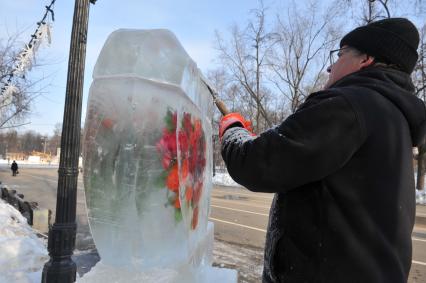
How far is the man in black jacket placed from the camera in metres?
1.23

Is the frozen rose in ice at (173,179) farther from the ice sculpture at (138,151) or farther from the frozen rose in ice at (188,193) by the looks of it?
the frozen rose in ice at (188,193)

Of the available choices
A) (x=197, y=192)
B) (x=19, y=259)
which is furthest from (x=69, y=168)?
(x=19, y=259)

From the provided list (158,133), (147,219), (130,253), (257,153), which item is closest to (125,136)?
(158,133)

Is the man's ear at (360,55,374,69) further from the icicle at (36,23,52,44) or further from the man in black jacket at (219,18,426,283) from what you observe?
the icicle at (36,23,52,44)

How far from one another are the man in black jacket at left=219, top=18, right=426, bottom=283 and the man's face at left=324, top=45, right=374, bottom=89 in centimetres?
9

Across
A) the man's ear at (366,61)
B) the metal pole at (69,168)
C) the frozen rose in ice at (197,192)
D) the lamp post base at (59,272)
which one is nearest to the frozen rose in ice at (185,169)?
the frozen rose in ice at (197,192)

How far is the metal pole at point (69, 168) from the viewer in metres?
3.55

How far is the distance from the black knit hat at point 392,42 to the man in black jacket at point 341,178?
0.28 feet

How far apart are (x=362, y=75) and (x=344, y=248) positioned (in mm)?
648

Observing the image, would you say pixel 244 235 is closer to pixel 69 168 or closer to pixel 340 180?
pixel 69 168

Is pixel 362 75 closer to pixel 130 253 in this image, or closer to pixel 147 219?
pixel 147 219

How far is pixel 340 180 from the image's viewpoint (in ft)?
4.20

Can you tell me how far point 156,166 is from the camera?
2170mm

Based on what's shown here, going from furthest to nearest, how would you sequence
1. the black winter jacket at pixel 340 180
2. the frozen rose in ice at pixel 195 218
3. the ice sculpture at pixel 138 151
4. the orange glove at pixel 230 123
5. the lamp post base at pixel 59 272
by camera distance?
the lamp post base at pixel 59 272, the frozen rose in ice at pixel 195 218, the ice sculpture at pixel 138 151, the orange glove at pixel 230 123, the black winter jacket at pixel 340 180
